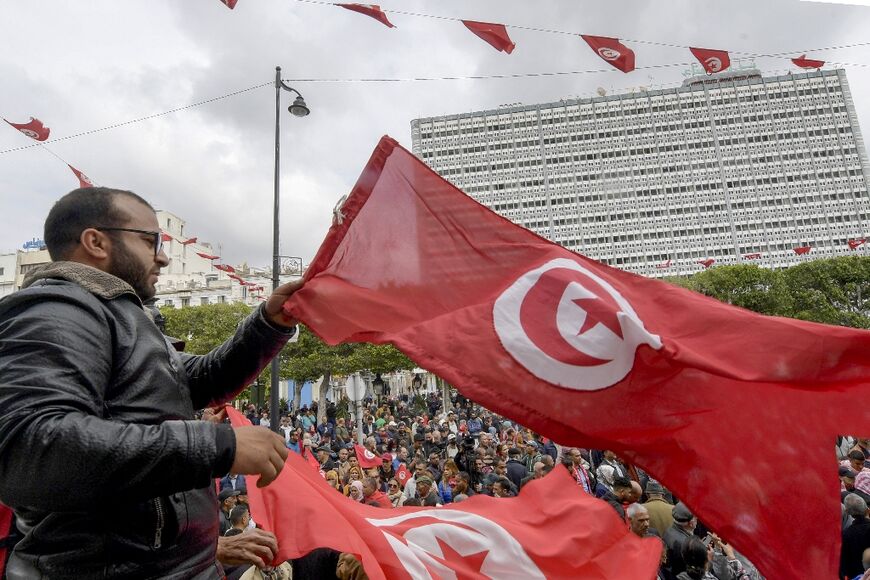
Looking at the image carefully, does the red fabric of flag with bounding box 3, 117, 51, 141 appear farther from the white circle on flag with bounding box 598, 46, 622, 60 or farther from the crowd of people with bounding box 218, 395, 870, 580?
the white circle on flag with bounding box 598, 46, 622, 60

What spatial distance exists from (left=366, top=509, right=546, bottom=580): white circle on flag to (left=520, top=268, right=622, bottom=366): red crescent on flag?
45.6 inches

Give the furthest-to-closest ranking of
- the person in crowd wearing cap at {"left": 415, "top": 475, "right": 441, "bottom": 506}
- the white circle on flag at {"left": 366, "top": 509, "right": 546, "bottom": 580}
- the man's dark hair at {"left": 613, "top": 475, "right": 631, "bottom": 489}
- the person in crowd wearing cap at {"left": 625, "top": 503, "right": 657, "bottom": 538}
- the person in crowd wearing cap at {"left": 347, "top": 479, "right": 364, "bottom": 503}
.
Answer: the person in crowd wearing cap at {"left": 347, "top": 479, "right": 364, "bottom": 503}, the person in crowd wearing cap at {"left": 415, "top": 475, "right": 441, "bottom": 506}, the man's dark hair at {"left": 613, "top": 475, "right": 631, "bottom": 489}, the person in crowd wearing cap at {"left": 625, "top": 503, "right": 657, "bottom": 538}, the white circle on flag at {"left": 366, "top": 509, "right": 546, "bottom": 580}

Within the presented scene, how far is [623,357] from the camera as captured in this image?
7.34 ft

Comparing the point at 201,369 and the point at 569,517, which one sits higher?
the point at 201,369

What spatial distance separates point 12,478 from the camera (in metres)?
1.13

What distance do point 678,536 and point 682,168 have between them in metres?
103

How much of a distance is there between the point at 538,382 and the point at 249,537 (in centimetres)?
127

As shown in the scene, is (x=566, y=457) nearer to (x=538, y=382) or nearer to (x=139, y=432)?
(x=538, y=382)

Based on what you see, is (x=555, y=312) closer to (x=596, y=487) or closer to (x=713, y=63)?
(x=596, y=487)

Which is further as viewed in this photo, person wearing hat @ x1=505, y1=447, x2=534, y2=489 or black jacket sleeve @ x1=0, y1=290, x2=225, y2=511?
person wearing hat @ x1=505, y1=447, x2=534, y2=489

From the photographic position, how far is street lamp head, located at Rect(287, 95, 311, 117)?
41.8 ft

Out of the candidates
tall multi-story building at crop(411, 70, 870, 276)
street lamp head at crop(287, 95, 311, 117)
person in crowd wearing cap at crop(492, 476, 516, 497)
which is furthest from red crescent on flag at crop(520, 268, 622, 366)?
tall multi-story building at crop(411, 70, 870, 276)

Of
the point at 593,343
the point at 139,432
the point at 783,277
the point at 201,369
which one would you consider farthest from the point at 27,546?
the point at 783,277

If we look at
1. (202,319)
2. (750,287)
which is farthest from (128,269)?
(750,287)
